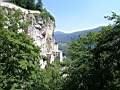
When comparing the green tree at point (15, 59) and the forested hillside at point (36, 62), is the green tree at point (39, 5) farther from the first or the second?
the green tree at point (15, 59)

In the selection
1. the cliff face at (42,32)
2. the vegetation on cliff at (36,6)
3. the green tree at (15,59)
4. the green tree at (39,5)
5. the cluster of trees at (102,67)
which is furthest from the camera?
the green tree at (39,5)

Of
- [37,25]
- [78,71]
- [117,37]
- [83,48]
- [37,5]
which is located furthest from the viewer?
[37,5]

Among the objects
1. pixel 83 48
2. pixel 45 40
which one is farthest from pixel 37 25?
pixel 83 48

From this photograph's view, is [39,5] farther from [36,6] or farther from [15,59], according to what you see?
[15,59]

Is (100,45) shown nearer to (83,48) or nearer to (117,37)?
(117,37)

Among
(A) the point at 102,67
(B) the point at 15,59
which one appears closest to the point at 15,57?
(B) the point at 15,59

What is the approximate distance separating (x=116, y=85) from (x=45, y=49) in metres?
53.0

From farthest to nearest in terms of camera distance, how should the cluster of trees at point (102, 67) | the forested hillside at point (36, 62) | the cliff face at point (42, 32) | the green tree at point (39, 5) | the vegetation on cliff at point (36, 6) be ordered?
the green tree at point (39, 5), the vegetation on cliff at point (36, 6), the cliff face at point (42, 32), the forested hillside at point (36, 62), the cluster of trees at point (102, 67)

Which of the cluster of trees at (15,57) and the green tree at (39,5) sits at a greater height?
the green tree at (39,5)

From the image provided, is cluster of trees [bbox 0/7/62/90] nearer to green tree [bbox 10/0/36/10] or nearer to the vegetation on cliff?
the vegetation on cliff

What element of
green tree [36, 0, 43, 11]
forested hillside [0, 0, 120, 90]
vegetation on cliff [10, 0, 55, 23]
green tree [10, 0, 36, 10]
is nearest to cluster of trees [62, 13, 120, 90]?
forested hillside [0, 0, 120, 90]

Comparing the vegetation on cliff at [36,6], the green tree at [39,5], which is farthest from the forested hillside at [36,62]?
the green tree at [39,5]

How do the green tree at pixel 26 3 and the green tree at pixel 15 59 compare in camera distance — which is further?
the green tree at pixel 26 3

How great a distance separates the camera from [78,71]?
2383 cm
